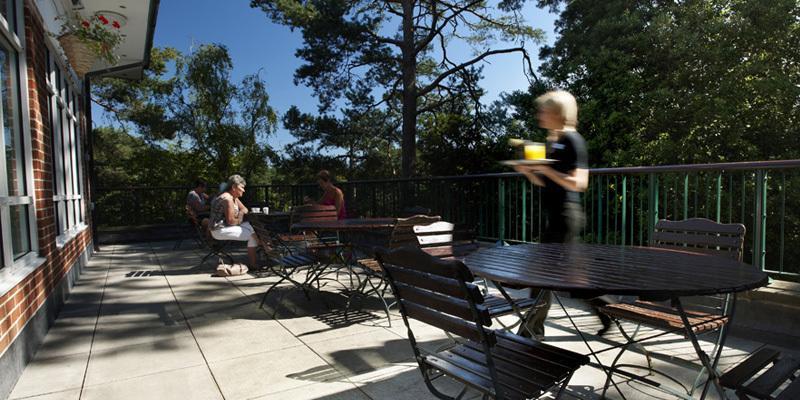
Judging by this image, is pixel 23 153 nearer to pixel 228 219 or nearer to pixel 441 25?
pixel 228 219

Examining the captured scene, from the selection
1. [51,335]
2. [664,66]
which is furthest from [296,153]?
[51,335]

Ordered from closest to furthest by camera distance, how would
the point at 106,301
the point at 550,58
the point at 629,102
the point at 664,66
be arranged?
the point at 106,301, the point at 629,102, the point at 664,66, the point at 550,58

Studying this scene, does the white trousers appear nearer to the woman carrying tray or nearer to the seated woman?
the seated woman

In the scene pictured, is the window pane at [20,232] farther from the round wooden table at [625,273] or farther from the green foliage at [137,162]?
the green foliage at [137,162]

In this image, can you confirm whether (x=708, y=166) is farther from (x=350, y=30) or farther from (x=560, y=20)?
(x=560, y=20)

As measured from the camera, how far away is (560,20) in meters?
17.2

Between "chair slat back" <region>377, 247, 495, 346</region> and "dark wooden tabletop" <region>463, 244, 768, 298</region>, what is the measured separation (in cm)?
32

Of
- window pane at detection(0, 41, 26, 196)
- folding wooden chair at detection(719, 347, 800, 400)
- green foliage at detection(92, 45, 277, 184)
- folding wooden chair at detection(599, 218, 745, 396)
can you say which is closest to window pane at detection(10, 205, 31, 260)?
window pane at detection(0, 41, 26, 196)

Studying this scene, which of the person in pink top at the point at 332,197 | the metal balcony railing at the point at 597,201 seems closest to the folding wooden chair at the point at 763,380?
the metal balcony railing at the point at 597,201

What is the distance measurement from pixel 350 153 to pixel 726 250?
15146mm

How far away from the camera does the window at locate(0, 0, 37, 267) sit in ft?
9.97

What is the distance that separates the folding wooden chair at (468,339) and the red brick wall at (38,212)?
2359 millimetres

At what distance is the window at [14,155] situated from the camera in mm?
3039

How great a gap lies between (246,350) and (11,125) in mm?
2435
